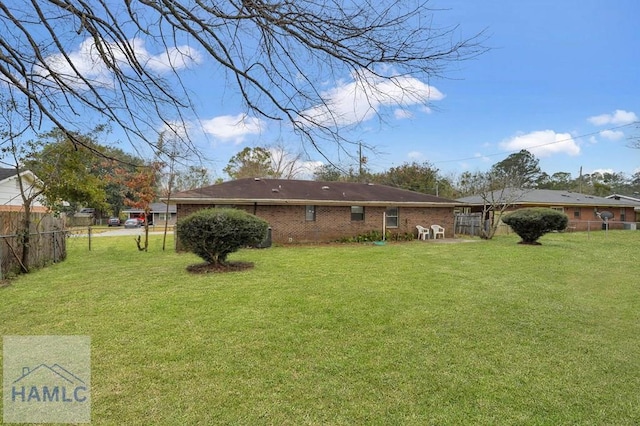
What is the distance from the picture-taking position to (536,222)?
15.0 metres

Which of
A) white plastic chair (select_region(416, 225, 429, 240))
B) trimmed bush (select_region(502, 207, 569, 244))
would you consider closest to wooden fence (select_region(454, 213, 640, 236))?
white plastic chair (select_region(416, 225, 429, 240))

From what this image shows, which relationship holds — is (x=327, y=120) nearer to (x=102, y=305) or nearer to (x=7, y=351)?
(x=7, y=351)

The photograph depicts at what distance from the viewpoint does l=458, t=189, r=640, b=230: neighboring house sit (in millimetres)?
24902

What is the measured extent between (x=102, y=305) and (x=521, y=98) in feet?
52.5

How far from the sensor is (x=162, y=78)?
9.94 ft

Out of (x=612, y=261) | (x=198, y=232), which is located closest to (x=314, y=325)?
(x=198, y=232)

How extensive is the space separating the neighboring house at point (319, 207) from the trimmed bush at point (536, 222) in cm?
433

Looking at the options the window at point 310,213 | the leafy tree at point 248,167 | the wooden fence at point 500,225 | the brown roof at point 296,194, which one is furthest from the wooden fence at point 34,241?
the leafy tree at point 248,167

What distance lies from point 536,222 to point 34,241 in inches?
728

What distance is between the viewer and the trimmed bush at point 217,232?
27.3 ft

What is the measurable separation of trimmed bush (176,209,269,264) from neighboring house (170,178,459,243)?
6.11 m

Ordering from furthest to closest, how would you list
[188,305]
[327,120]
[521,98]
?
[521,98] < [188,305] < [327,120]

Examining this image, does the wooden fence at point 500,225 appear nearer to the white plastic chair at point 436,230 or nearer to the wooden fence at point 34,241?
the white plastic chair at point 436,230

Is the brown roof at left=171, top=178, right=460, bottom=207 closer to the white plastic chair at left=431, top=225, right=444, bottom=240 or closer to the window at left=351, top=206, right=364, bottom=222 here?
the window at left=351, top=206, right=364, bottom=222
